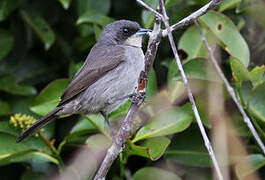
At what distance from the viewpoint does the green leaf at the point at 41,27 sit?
454 centimetres

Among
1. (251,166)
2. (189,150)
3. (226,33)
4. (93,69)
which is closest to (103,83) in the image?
(93,69)

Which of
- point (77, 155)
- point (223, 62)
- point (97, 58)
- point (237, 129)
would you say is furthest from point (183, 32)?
point (77, 155)

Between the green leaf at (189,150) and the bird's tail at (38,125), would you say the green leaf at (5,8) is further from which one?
the green leaf at (189,150)

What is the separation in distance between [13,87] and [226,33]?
208 cm

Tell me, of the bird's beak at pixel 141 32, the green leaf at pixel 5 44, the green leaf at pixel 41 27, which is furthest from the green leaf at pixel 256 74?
the green leaf at pixel 5 44

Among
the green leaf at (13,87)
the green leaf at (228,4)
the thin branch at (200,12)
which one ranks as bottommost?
the green leaf at (13,87)

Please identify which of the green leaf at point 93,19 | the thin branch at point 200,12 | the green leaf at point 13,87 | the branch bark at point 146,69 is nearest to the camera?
the thin branch at point 200,12

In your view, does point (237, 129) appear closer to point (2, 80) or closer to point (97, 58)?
point (97, 58)

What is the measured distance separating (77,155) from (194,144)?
41.6 inches

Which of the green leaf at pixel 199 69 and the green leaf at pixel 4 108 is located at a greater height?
the green leaf at pixel 199 69

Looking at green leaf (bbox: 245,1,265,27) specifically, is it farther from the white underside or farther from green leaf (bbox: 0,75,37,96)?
green leaf (bbox: 0,75,37,96)

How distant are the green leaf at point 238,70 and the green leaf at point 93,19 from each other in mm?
1377

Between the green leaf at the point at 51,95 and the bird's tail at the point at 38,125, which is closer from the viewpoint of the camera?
the bird's tail at the point at 38,125

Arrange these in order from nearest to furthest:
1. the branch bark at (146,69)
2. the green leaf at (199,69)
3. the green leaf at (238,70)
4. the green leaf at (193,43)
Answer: the branch bark at (146,69)
the green leaf at (238,70)
the green leaf at (199,69)
the green leaf at (193,43)
